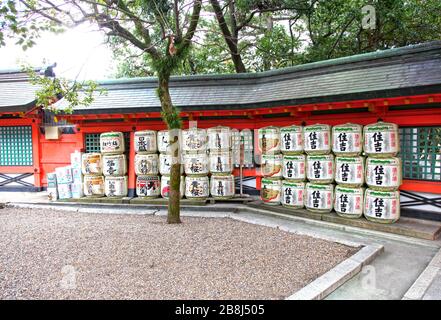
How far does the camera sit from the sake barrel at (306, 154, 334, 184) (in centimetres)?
718

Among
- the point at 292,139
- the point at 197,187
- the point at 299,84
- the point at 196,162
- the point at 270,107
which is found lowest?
the point at 197,187

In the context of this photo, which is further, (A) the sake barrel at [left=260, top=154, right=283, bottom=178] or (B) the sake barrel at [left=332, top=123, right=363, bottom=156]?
(A) the sake barrel at [left=260, top=154, right=283, bottom=178]

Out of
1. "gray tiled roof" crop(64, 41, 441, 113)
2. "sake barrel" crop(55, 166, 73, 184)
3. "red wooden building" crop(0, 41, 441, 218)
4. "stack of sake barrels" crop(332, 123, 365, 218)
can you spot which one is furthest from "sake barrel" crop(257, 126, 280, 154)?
"sake barrel" crop(55, 166, 73, 184)

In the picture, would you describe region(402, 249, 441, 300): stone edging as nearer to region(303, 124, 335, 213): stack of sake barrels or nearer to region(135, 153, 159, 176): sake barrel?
region(303, 124, 335, 213): stack of sake barrels

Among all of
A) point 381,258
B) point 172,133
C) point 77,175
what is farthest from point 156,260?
point 77,175

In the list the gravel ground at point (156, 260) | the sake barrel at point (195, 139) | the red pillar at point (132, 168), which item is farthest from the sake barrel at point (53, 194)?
the sake barrel at point (195, 139)

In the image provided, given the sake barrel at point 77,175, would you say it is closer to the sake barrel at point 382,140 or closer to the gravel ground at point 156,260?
the gravel ground at point 156,260

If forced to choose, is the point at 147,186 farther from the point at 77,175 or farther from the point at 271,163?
the point at 271,163

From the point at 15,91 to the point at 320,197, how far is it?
1121cm

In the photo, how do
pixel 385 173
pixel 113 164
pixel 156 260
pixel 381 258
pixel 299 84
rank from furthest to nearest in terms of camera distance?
pixel 113 164 → pixel 299 84 → pixel 385 173 → pixel 381 258 → pixel 156 260

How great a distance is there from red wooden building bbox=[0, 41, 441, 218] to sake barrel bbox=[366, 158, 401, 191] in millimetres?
717

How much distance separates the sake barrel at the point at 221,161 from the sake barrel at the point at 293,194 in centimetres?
169

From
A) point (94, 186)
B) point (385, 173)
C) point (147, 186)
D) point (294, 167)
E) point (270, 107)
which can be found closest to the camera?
point (385, 173)

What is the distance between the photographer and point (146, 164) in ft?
29.4
